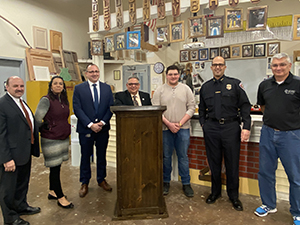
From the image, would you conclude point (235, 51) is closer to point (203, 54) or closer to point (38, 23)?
point (203, 54)

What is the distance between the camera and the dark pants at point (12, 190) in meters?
2.05

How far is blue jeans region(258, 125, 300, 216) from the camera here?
2.10 m

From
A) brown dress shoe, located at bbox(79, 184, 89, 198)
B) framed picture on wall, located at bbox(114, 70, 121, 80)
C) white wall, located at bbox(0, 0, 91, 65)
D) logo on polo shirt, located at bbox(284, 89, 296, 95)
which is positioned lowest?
brown dress shoe, located at bbox(79, 184, 89, 198)

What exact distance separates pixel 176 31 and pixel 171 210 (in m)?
2.33

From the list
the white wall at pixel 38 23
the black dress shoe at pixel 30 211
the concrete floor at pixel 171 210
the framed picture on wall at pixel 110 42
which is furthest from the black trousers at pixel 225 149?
the white wall at pixel 38 23

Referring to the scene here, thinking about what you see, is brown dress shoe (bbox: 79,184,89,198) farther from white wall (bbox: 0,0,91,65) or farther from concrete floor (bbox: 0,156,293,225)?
white wall (bbox: 0,0,91,65)

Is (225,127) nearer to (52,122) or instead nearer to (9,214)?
(52,122)

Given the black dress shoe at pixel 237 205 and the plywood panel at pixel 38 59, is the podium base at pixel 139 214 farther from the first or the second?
the plywood panel at pixel 38 59

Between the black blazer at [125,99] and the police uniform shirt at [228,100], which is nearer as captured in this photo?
the police uniform shirt at [228,100]

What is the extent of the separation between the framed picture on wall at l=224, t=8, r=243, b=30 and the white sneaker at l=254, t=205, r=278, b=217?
2094 mm

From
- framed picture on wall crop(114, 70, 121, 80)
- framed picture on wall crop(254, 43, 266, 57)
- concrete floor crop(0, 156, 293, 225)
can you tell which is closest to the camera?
concrete floor crop(0, 156, 293, 225)

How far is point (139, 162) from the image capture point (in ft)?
7.37

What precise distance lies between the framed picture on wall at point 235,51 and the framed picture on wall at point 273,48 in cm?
62

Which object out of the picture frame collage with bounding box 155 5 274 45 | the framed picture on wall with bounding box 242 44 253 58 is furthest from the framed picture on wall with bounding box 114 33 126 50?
the framed picture on wall with bounding box 242 44 253 58
